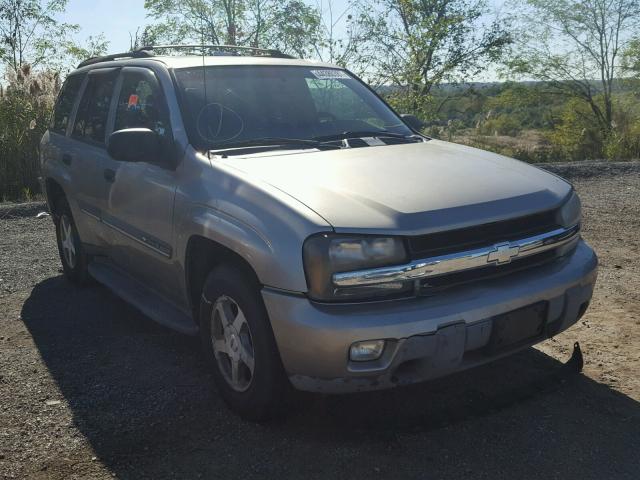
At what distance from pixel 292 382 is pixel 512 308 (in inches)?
39.7

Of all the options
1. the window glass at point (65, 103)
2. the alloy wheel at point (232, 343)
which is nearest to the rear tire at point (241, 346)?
the alloy wheel at point (232, 343)

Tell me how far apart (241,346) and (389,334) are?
0.81 metres

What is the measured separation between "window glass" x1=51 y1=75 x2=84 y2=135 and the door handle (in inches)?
48.7

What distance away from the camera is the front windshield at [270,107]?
12.7 feet

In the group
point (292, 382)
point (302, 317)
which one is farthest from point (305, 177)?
point (292, 382)

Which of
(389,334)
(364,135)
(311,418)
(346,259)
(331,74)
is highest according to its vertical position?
(331,74)

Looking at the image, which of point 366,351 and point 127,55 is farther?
point 127,55

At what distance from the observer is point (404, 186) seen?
3.16 m

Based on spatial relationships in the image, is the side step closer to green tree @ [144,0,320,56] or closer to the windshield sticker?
the windshield sticker

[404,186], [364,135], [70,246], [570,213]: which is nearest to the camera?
[404,186]

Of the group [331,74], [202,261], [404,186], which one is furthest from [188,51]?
[404,186]

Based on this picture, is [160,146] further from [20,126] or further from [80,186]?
[20,126]

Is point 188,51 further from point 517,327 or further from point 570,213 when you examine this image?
point 517,327

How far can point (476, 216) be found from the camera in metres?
2.98
